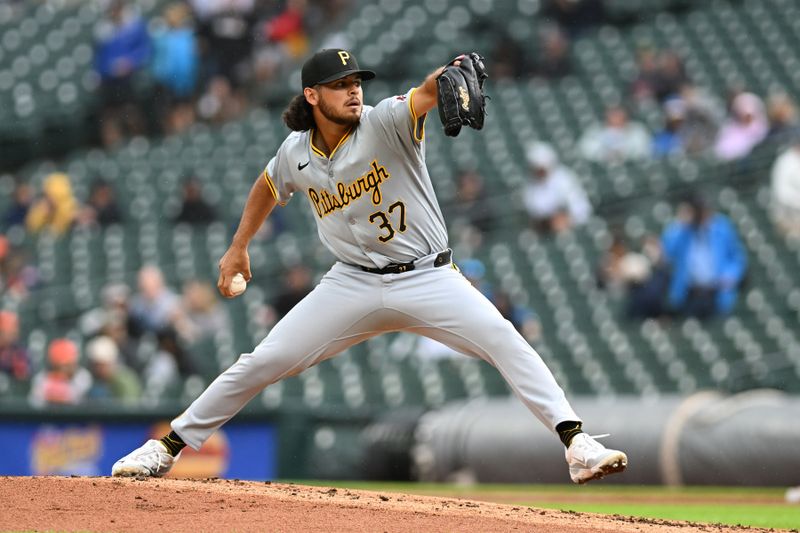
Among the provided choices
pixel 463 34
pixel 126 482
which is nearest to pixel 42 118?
pixel 463 34

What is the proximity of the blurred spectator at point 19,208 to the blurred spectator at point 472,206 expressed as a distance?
5127mm

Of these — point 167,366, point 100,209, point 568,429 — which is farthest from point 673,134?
point 568,429

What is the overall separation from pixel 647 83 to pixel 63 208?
6.73 m

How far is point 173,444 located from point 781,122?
908cm

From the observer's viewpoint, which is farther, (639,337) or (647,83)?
(647,83)

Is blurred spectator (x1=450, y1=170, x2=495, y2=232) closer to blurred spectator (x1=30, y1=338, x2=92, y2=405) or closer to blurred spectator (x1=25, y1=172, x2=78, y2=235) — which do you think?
blurred spectator (x1=30, y1=338, x2=92, y2=405)

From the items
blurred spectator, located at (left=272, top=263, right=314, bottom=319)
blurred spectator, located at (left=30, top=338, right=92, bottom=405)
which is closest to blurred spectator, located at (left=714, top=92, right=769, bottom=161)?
blurred spectator, located at (left=272, top=263, right=314, bottom=319)

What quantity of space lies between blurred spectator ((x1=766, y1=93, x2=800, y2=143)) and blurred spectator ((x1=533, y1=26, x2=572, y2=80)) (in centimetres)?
349

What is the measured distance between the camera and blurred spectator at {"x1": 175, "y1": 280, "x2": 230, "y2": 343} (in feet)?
41.4

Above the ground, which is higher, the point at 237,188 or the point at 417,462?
the point at 237,188

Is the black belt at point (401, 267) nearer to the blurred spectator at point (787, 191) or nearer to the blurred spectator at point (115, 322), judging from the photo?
the blurred spectator at point (115, 322)

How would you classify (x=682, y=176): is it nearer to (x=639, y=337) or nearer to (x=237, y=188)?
(x=639, y=337)

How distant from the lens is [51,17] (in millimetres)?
20031

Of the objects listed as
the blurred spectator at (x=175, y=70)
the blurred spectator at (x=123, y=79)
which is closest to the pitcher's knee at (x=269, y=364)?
the blurred spectator at (x=175, y=70)
